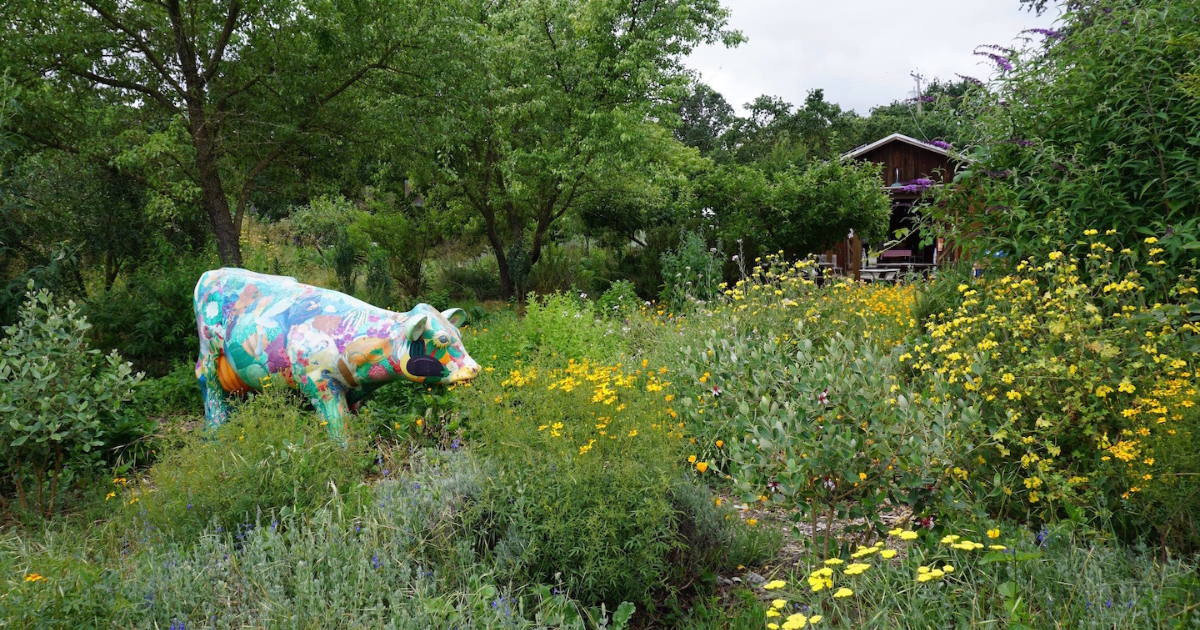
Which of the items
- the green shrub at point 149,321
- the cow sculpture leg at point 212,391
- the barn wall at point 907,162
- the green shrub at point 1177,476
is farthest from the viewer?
the barn wall at point 907,162

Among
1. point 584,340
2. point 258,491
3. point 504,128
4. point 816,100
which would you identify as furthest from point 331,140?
point 816,100

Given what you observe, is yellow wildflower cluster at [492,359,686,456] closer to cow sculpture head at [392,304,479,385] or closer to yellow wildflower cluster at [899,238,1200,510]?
cow sculpture head at [392,304,479,385]

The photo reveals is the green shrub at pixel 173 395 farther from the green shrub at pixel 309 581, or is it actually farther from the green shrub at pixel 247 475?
the green shrub at pixel 309 581

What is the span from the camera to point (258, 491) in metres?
3.54

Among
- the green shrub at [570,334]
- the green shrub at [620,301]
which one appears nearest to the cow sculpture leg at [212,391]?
the green shrub at [570,334]

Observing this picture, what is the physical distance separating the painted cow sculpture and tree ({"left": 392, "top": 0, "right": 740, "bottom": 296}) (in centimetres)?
598

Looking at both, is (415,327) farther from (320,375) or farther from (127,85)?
(127,85)

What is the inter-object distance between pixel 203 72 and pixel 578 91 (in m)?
5.59

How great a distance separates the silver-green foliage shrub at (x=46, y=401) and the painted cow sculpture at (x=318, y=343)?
77cm

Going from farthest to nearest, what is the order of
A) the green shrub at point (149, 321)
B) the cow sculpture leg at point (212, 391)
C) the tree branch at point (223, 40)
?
the tree branch at point (223, 40), the green shrub at point (149, 321), the cow sculpture leg at point (212, 391)

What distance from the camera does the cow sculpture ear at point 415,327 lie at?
4.46 meters

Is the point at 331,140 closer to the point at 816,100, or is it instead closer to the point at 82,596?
the point at 82,596

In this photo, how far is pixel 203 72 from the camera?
8211 mm

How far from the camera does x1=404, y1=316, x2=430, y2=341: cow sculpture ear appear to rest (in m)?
4.46
